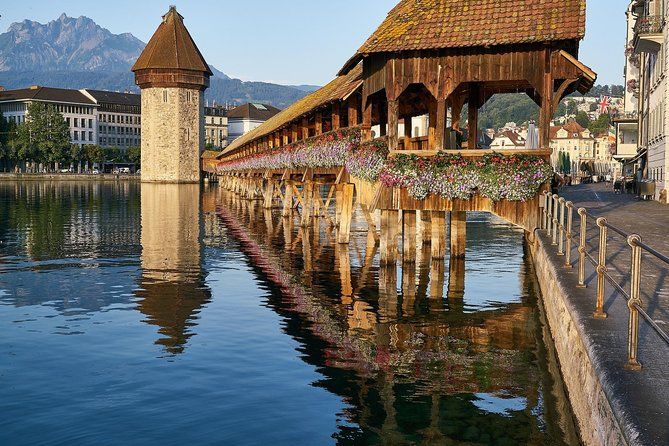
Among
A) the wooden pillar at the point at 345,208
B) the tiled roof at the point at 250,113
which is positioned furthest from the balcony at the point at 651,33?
the tiled roof at the point at 250,113

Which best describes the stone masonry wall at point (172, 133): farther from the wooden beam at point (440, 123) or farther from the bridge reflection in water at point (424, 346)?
the wooden beam at point (440, 123)

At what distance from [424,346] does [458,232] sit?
29.3 ft

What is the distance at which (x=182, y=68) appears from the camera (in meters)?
91.2

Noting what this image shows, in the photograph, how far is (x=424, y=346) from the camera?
12.2 m

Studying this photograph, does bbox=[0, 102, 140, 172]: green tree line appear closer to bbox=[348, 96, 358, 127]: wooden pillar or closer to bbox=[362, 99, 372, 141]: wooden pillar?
bbox=[348, 96, 358, 127]: wooden pillar

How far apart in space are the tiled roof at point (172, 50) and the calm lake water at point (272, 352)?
7056cm

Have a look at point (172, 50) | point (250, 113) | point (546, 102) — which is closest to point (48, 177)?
point (172, 50)

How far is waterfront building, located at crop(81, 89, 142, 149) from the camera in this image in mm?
154875

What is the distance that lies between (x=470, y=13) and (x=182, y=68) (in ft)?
250

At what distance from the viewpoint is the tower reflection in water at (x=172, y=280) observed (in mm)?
13633

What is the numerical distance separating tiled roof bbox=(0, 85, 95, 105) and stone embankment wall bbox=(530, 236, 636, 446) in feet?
466

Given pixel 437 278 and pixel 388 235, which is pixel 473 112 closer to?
pixel 388 235

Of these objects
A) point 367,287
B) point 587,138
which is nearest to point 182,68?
point 367,287

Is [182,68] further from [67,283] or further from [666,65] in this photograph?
[67,283]
